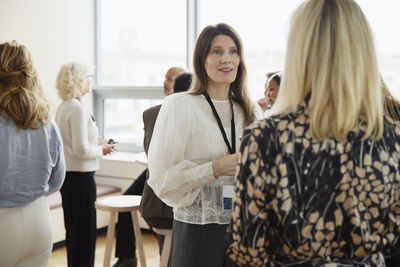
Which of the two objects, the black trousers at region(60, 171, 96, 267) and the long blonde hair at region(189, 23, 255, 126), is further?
the black trousers at region(60, 171, 96, 267)

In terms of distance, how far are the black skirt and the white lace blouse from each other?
31mm

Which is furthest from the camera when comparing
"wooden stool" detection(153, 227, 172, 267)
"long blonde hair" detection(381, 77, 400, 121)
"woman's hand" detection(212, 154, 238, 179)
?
"wooden stool" detection(153, 227, 172, 267)

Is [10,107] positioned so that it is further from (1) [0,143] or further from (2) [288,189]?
(2) [288,189]

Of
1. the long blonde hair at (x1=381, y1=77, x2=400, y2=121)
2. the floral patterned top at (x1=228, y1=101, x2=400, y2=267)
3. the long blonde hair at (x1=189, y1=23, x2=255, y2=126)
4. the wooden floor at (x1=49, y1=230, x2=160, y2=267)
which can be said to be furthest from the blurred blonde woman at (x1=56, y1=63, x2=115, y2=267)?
the floral patterned top at (x1=228, y1=101, x2=400, y2=267)

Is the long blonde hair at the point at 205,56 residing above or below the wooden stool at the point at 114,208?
above

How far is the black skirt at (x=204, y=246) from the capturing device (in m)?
1.84

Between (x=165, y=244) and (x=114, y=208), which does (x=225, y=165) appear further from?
(x=114, y=208)

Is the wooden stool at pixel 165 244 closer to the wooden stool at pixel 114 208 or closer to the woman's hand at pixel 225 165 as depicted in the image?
the wooden stool at pixel 114 208

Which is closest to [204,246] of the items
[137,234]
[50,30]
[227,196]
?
[227,196]

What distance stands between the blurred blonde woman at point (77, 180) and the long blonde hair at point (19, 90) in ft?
4.00

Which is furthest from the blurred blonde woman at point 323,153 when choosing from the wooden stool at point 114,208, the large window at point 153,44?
the large window at point 153,44

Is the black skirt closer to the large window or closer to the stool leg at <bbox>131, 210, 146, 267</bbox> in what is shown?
the stool leg at <bbox>131, 210, 146, 267</bbox>

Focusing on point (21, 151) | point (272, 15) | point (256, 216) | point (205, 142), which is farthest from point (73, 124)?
point (256, 216)

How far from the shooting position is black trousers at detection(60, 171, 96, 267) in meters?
3.33
